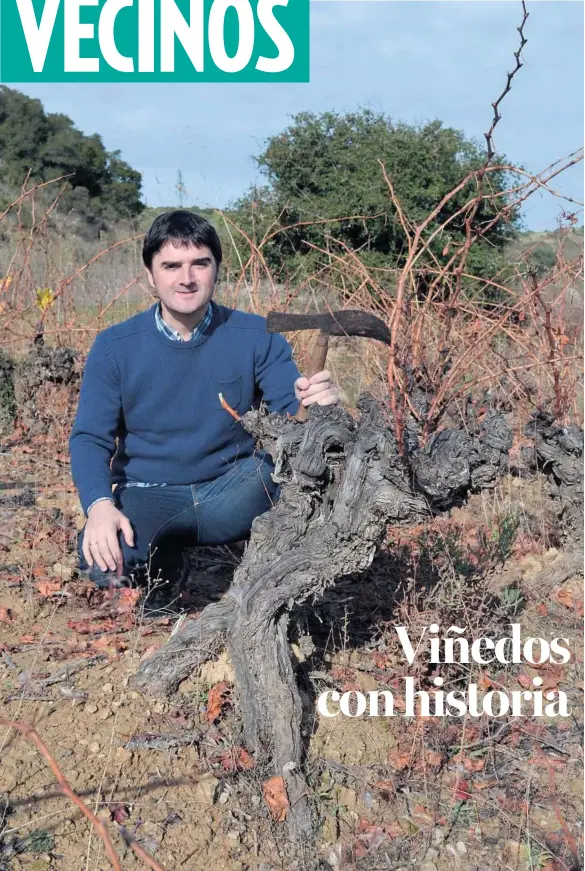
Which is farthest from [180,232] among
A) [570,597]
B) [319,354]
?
[570,597]

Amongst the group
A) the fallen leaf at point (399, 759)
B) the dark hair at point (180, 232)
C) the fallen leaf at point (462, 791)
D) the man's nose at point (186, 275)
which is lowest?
the fallen leaf at point (462, 791)

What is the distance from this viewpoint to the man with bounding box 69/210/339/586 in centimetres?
306

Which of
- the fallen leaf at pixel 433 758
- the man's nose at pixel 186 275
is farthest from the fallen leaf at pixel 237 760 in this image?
the man's nose at pixel 186 275

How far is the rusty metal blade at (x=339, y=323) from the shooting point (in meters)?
2.43

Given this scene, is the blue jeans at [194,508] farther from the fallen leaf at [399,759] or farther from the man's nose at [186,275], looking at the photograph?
the fallen leaf at [399,759]

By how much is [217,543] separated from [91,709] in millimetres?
904

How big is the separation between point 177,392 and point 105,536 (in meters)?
0.76

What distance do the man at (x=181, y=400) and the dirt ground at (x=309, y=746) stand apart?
1.27 ft

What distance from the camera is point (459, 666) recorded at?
3.17 meters

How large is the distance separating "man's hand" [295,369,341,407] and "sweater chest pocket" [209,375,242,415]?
0.66m

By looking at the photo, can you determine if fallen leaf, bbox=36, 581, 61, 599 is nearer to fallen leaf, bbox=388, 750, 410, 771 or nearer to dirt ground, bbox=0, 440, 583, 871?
dirt ground, bbox=0, 440, 583, 871

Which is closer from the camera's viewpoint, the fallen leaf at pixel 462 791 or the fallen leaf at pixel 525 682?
the fallen leaf at pixel 462 791

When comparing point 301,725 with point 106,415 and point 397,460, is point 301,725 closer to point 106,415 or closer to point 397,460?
point 397,460

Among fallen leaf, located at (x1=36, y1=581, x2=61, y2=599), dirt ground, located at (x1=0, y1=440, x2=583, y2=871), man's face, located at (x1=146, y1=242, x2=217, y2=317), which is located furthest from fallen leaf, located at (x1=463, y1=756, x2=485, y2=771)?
man's face, located at (x1=146, y1=242, x2=217, y2=317)
